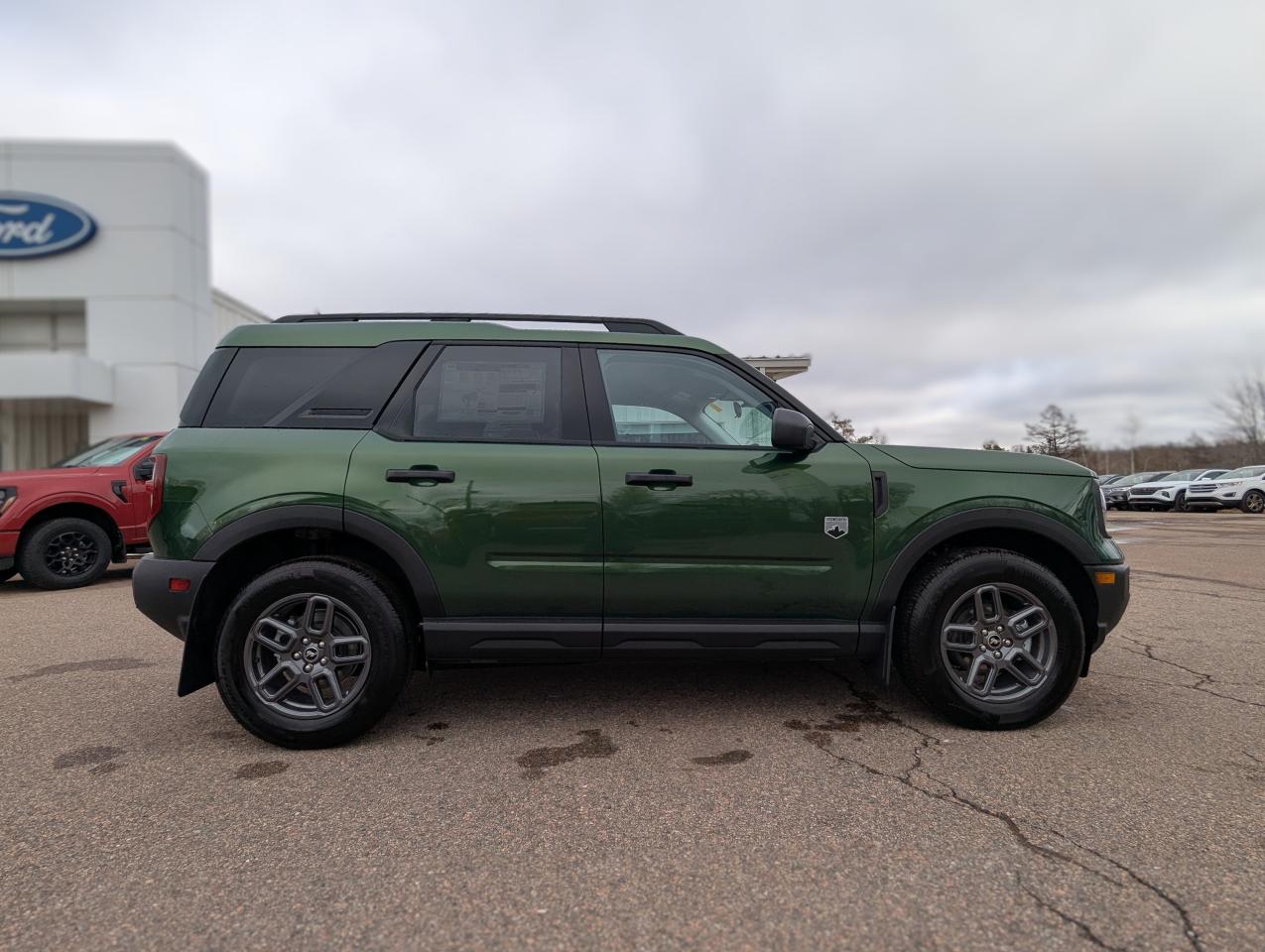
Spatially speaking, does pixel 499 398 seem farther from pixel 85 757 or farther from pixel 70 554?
pixel 70 554

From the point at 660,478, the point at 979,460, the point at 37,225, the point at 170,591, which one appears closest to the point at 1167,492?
the point at 979,460

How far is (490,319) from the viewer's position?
3.51m

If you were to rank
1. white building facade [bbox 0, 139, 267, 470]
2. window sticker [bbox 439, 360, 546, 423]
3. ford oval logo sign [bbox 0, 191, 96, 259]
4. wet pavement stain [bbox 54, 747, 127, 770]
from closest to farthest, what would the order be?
1. wet pavement stain [bbox 54, 747, 127, 770]
2. window sticker [bbox 439, 360, 546, 423]
3. ford oval logo sign [bbox 0, 191, 96, 259]
4. white building facade [bbox 0, 139, 267, 470]

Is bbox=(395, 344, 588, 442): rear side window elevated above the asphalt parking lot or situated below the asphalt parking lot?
above

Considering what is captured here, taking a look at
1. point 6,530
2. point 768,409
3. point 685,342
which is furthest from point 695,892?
point 6,530

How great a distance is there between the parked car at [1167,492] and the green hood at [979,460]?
24954mm

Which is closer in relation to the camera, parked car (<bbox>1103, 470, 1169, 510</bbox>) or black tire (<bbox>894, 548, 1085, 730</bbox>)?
black tire (<bbox>894, 548, 1085, 730</bbox>)

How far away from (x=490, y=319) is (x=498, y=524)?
42.6 inches

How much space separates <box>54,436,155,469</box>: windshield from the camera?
7.61 m

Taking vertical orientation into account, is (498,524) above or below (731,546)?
above

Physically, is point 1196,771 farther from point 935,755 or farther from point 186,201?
point 186,201

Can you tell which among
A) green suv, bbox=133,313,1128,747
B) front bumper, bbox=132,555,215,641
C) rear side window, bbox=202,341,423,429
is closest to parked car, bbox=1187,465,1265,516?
green suv, bbox=133,313,1128,747

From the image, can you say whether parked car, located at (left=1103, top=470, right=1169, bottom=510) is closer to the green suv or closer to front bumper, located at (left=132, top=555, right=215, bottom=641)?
the green suv

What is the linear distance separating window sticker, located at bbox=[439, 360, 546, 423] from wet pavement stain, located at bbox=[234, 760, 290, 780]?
1548 millimetres
